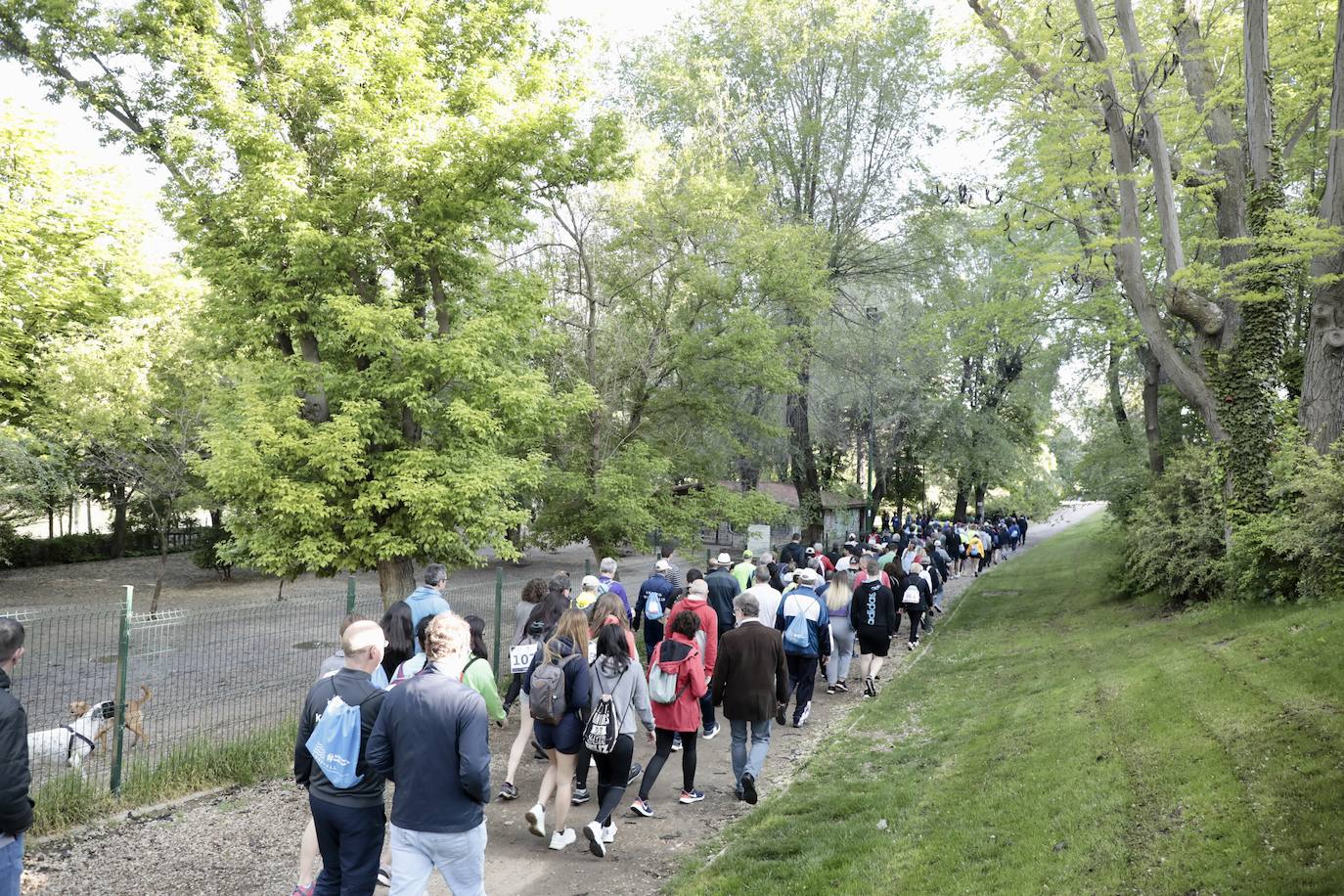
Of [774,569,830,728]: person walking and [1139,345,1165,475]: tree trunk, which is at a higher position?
[1139,345,1165,475]: tree trunk

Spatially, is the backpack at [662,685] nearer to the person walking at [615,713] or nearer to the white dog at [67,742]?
the person walking at [615,713]

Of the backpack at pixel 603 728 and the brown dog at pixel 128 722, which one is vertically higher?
the backpack at pixel 603 728

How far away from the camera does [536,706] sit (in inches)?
231

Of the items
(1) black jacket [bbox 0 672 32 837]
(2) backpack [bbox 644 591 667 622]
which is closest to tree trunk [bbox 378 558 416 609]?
(2) backpack [bbox 644 591 667 622]

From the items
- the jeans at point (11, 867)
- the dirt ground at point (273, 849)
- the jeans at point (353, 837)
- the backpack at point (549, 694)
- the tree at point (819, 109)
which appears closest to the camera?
the jeans at point (11, 867)

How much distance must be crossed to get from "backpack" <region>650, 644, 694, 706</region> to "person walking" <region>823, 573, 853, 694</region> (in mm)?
4461

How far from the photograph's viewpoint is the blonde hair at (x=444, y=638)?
4.03 m

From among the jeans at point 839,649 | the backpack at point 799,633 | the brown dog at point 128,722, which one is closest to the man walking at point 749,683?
the backpack at point 799,633

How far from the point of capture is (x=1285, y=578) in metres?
10.7

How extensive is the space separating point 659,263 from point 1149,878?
1499 cm

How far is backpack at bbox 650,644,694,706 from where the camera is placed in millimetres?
6656

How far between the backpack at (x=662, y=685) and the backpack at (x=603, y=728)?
2.56 ft

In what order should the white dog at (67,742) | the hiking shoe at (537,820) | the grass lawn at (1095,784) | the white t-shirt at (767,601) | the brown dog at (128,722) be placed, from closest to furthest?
the grass lawn at (1095,784) → the hiking shoe at (537,820) → the white dog at (67,742) → the brown dog at (128,722) → the white t-shirt at (767,601)

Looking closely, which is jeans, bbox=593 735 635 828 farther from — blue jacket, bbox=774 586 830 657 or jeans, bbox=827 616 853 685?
jeans, bbox=827 616 853 685
